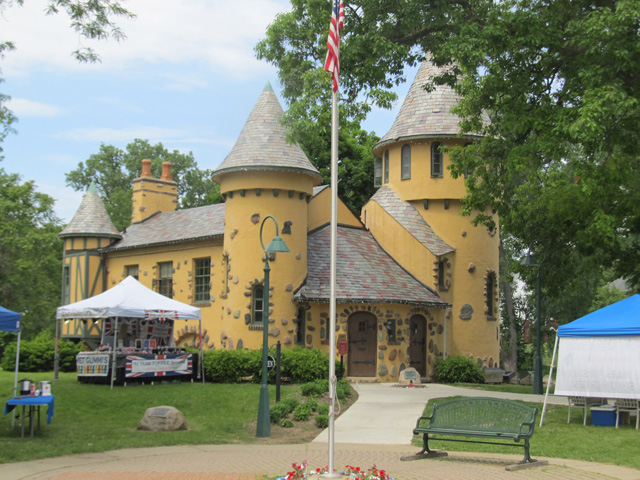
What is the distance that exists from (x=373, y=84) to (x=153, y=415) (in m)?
9.32

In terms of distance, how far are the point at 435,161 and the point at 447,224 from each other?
2.42 metres

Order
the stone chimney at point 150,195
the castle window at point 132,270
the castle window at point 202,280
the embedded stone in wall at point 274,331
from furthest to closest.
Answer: the stone chimney at point 150,195
the castle window at point 132,270
the castle window at point 202,280
the embedded stone in wall at point 274,331

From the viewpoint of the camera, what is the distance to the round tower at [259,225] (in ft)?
A: 82.0

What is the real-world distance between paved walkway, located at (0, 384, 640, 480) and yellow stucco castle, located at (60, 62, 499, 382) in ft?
32.9

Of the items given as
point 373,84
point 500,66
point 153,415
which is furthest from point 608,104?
point 153,415

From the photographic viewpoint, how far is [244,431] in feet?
51.4

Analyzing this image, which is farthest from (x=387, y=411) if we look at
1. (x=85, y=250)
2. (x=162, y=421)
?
(x=85, y=250)

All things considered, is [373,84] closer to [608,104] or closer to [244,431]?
[608,104]

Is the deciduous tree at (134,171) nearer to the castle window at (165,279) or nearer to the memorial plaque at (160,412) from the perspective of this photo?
the castle window at (165,279)

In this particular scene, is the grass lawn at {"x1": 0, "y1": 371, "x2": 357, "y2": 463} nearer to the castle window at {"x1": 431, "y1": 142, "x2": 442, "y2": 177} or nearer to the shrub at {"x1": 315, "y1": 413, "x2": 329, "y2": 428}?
the shrub at {"x1": 315, "y1": 413, "x2": 329, "y2": 428}

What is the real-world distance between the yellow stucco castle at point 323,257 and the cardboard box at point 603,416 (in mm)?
10362

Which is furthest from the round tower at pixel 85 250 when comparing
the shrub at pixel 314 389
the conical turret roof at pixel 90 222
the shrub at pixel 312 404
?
the shrub at pixel 312 404

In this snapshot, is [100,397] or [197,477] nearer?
[197,477]

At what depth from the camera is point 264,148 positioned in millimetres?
25219
